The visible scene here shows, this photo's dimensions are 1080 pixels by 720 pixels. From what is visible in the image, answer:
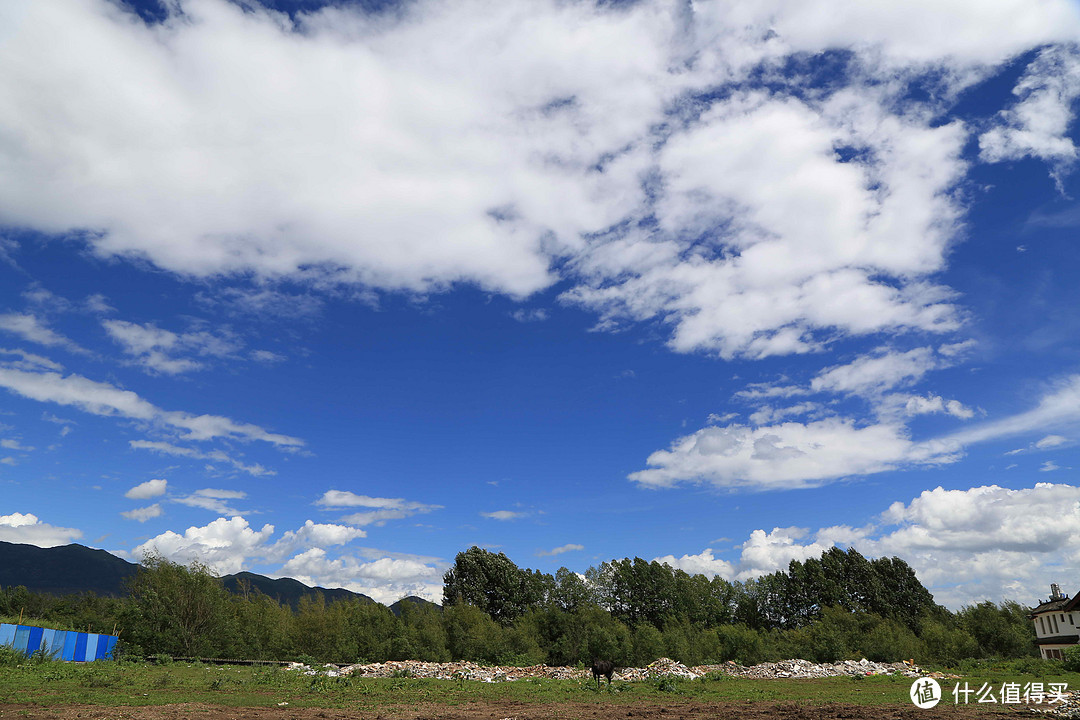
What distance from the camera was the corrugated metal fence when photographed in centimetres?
3067

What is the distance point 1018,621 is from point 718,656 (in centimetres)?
2967

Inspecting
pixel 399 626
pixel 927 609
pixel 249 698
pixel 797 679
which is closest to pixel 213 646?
pixel 399 626

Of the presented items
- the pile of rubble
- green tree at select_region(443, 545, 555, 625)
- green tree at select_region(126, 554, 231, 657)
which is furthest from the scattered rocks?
green tree at select_region(443, 545, 555, 625)

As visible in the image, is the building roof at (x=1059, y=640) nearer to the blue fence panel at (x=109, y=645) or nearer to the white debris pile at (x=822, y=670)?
the white debris pile at (x=822, y=670)

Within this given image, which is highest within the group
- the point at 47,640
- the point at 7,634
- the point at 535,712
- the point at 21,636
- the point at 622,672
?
the point at 7,634

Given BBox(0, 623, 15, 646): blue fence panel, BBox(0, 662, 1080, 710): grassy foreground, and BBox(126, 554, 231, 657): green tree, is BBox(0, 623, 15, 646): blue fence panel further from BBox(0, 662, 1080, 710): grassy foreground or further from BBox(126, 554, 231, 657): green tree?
BBox(126, 554, 231, 657): green tree

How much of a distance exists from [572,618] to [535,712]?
5275cm

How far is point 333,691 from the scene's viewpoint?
26328mm

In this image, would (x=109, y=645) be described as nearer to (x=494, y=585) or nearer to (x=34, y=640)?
(x=34, y=640)

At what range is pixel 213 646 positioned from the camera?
152 ft

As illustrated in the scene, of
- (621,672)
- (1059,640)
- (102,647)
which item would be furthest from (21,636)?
(1059,640)

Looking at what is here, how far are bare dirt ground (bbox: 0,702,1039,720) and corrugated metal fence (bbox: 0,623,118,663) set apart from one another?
59.1 ft

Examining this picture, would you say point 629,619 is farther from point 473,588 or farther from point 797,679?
point 797,679

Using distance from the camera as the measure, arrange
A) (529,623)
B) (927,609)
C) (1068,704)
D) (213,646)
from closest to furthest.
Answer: (1068,704), (213,646), (529,623), (927,609)
